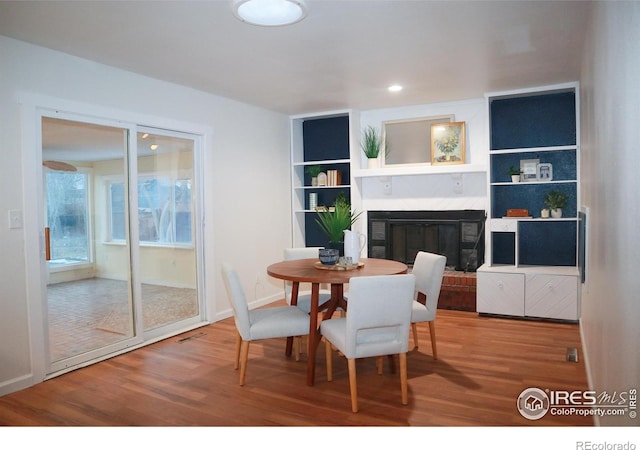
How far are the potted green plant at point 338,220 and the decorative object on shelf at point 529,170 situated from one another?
1965mm

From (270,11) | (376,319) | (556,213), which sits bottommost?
(376,319)

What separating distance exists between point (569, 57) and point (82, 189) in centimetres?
409

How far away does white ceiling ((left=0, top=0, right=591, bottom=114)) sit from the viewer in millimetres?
2836

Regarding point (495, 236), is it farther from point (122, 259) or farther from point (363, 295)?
point (122, 259)

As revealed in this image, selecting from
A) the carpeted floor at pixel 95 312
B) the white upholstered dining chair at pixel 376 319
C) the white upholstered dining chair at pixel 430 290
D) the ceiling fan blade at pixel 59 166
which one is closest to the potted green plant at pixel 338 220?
the white upholstered dining chair at pixel 430 290

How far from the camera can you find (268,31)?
3.18 m

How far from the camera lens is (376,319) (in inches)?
110

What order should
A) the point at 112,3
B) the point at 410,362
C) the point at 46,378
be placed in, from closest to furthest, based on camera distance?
the point at 112,3
the point at 46,378
the point at 410,362

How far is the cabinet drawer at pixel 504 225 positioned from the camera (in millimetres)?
5027

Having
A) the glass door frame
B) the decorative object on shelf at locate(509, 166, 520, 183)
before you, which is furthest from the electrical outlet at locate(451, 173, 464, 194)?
the glass door frame

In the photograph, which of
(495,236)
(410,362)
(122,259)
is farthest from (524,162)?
(122,259)

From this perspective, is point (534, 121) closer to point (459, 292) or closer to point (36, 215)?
point (459, 292)

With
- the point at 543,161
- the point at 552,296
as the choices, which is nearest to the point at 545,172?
the point at 543,161

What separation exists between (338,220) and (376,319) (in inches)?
104
